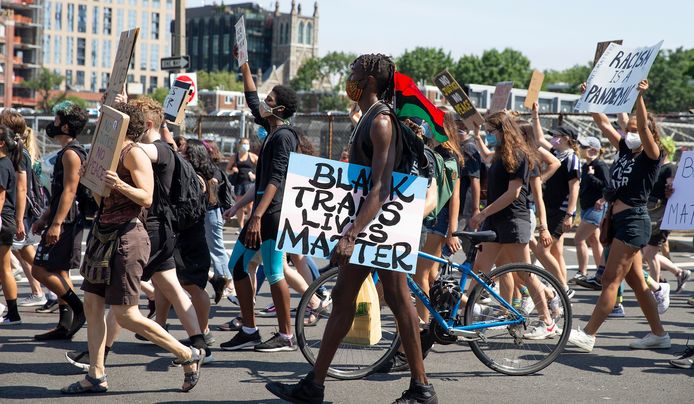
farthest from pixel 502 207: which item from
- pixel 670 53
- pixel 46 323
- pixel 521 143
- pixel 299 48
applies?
pixel 299 48

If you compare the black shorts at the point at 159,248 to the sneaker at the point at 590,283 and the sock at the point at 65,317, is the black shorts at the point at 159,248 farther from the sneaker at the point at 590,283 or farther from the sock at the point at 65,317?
the sneaker at the point at 590,283

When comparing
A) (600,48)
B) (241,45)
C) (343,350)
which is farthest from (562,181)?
(343,350)

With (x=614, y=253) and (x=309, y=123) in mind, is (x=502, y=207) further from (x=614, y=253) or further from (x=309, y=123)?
(x=309, y=123)

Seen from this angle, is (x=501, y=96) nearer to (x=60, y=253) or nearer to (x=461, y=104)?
(x=461, y=104)

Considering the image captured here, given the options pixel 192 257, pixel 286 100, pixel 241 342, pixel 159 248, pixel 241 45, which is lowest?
pixel 241 342

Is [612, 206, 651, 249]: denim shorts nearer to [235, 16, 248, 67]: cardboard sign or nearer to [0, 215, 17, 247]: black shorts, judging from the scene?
[235, 16, 248, 67]: cardboard sign

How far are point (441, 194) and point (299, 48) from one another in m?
189

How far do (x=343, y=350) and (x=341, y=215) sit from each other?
1.30 m

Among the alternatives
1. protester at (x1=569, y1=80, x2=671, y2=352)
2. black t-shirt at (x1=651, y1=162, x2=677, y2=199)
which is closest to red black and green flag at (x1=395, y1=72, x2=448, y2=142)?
protester at (x1=569, y1=80, x2=671, y2=352)

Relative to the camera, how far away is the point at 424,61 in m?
134

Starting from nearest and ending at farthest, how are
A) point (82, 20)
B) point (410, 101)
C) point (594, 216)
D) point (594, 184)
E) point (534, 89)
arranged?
point (410, 101)
point (534, 89)
point (594, 216)
point (594, 184)
point (82, 20)

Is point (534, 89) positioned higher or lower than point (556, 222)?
higher

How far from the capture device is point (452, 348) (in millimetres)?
7223

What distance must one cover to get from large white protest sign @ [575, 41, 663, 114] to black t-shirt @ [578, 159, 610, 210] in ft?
12.1
